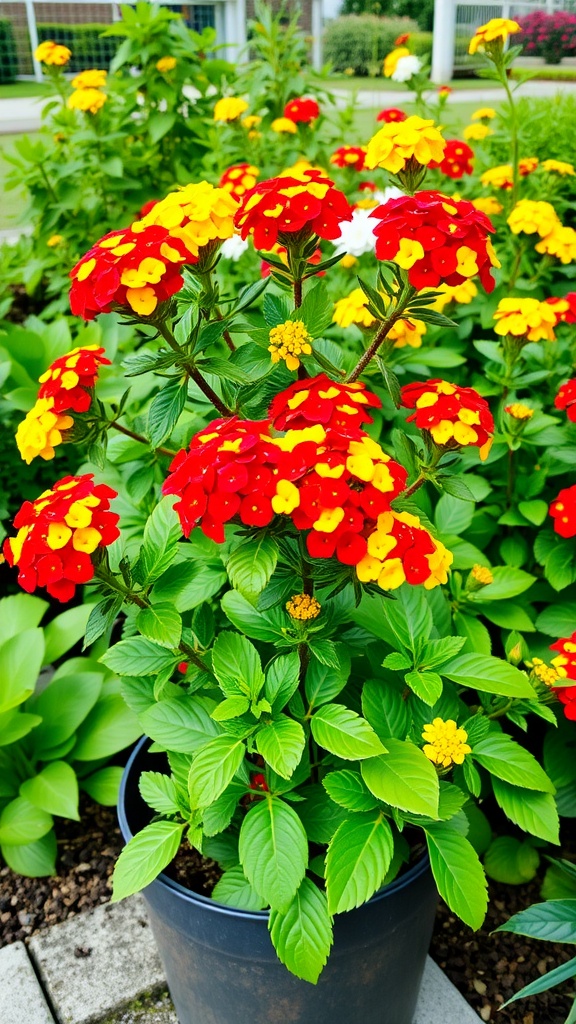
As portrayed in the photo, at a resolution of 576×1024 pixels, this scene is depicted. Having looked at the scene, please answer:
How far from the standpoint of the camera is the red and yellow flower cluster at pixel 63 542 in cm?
94

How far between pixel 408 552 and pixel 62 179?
9.24 feet

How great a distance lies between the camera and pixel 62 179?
322 centimetres

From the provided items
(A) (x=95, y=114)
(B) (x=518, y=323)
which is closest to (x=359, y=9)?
(A) (x=95, y=114)

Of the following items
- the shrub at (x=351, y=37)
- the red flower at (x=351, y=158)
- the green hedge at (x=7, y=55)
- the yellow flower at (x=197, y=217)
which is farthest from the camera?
the green hedge at (x=7, y=55)

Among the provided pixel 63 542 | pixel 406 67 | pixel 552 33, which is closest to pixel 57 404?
pixel 63 542

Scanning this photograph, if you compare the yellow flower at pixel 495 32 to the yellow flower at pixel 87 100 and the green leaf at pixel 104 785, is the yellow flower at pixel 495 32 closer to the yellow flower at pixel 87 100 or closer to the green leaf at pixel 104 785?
the yellow flower at pixel 87 100

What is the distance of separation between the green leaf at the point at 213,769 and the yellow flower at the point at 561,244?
1.36 metres

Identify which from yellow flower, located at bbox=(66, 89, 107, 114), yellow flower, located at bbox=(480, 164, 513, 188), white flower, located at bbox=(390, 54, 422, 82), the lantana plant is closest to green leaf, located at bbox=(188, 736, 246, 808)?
the lantana plant

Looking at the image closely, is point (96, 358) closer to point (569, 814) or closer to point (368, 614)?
point (368, 614)

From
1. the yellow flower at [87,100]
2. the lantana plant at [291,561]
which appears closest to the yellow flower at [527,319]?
the lantana plant at [291,561]

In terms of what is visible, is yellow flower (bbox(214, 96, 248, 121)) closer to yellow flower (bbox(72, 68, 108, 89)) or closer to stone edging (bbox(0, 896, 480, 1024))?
yellow flower (bbox(72, 68, 108, 89))

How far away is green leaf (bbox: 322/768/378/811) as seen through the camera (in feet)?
3.60

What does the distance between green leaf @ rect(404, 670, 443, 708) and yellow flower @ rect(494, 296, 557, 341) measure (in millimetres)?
728

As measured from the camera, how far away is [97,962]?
4.98 feet
